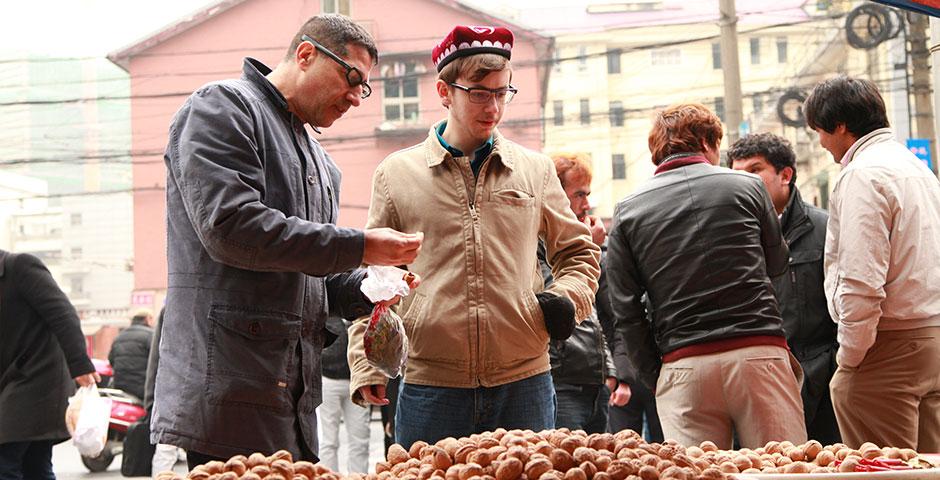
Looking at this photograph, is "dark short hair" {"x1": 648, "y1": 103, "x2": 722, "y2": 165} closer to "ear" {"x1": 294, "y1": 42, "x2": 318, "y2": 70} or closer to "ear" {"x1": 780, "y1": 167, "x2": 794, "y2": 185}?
"ear" {"x1": 780, "y1": 167, "x2": 794, "y2": 185}

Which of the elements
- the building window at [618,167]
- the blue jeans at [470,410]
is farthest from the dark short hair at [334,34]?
the building window at [618,167]

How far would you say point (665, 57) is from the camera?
2294cm

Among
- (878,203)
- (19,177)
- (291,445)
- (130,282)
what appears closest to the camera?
(291,445)

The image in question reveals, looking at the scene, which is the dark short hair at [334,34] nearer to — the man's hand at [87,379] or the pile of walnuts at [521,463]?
the pile of walnuts at [521,463]

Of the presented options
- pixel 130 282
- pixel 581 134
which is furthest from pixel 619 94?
pixel 130 282

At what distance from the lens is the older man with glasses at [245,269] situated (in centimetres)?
251

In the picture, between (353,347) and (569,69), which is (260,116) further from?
(569,69)

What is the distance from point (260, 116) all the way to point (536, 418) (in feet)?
3.82

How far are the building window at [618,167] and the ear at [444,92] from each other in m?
18.6

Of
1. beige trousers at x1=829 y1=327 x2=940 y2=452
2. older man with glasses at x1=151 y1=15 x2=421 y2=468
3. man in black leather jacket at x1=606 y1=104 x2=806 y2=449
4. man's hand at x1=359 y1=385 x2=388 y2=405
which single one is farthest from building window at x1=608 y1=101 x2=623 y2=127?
older man with glasses at x1=151 y1=15 x2=421 y2=468

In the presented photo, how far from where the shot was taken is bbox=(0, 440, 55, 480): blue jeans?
5.77m

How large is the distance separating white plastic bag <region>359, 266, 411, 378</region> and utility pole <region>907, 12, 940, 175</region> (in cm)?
1017

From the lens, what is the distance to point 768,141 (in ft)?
16.0

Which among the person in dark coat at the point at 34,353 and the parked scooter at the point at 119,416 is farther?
the parked scooter at the point at 119,416
